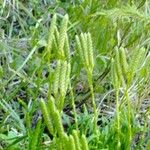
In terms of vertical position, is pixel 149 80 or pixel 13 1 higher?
pixel 13 1

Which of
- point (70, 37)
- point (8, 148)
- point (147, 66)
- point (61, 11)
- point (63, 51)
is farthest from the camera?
point (61, 11)

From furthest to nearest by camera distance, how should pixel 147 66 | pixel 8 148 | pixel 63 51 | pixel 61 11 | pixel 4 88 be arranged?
pixel 61 11 < pixel 4 88 < pixel 147 66 < pixel 8 148 < pixel 63 51

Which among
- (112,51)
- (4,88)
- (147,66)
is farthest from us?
(112,51)

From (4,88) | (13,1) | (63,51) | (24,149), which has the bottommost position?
(24,149)

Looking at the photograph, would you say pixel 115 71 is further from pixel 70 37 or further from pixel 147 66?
pixel 70 37

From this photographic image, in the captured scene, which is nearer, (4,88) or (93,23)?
(4,88)

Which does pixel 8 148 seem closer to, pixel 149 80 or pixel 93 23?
pixel 149 80

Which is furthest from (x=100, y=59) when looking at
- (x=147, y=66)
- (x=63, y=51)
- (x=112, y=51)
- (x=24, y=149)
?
(x=63, y=51)

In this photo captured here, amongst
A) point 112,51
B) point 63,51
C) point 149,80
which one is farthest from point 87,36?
point 112,51

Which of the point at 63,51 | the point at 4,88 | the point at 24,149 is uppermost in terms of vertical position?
the point at 63,51
